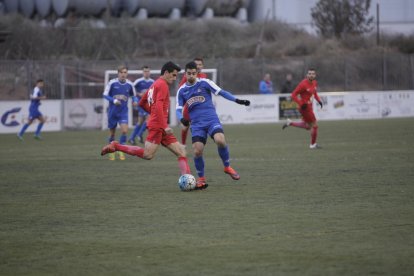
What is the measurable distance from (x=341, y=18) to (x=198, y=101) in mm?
47213

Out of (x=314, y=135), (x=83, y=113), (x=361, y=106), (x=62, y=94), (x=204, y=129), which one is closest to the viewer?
(x=204, y=129)

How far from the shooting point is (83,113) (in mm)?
35344

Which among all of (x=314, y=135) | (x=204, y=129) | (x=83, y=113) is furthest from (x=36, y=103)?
(x=204, y=129)

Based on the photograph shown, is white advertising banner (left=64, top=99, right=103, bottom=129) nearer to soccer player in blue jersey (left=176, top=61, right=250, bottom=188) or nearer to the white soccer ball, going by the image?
soccer player in blue jersey (left=176, top=61, right=250, bottom=188)

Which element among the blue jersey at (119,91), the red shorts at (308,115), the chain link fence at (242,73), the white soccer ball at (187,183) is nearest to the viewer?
the white soccer ball at (187,183)

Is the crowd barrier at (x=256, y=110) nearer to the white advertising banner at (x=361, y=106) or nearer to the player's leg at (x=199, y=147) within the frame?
the white advertising banner at (x=361, y=106)

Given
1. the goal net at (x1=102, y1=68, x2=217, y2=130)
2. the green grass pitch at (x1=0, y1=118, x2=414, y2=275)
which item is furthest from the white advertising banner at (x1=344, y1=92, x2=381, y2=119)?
the green grass pitch at (x1=0, y1=118, x2=414, y2=275)

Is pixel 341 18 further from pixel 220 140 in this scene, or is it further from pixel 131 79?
pixel 220 140

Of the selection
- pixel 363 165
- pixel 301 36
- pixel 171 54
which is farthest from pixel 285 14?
pixel 363 165

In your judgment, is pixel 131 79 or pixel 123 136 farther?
pixel 131 79

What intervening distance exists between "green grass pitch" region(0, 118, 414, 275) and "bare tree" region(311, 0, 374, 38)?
4062cm

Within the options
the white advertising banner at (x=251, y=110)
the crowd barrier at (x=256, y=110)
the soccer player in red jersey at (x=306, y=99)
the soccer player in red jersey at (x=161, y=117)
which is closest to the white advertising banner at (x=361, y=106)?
the crowd barrier at (x=256, y=110)

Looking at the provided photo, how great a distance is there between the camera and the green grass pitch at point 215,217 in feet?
24.5

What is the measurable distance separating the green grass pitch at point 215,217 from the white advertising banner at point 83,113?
1575 cm
